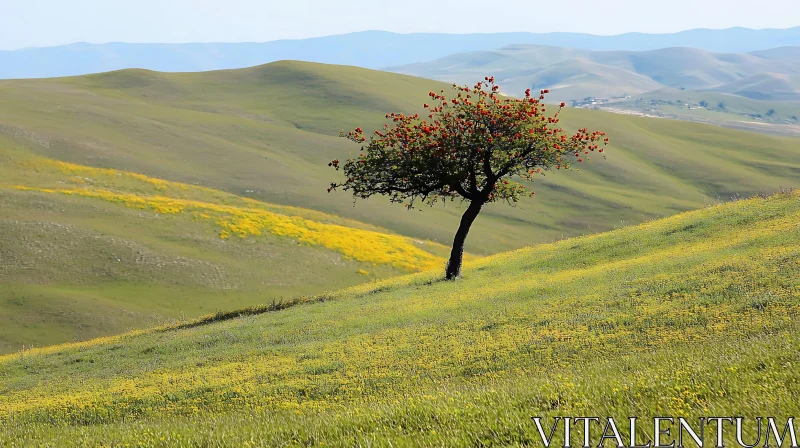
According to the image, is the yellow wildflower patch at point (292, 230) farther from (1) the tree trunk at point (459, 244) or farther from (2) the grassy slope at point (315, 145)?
(1) the tree trunk at point (459, 244)

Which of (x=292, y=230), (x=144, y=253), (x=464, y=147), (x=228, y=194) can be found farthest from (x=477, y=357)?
(x=228, y=194)

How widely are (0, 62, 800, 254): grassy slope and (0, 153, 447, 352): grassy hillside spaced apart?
11647mm

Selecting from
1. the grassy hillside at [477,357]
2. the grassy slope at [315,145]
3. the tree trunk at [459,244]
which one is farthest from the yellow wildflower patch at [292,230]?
the tree trunk at [459,244]

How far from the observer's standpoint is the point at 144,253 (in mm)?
61406

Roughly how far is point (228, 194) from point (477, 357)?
→ 77525mm

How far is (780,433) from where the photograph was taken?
650 cm

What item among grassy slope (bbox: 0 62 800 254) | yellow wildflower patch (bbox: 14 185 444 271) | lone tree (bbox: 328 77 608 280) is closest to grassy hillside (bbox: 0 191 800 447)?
lone tree (bbox: 328 77 608 280)

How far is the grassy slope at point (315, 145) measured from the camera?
3782 inches

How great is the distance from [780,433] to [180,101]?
554 ft

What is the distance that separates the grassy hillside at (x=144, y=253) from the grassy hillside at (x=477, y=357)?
1433 cm

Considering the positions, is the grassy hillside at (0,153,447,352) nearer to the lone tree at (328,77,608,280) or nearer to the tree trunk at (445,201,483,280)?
the tree trunk at (445,201,483,280)

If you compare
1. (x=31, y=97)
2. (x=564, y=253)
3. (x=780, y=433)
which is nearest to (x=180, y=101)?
(x=31, y=97)

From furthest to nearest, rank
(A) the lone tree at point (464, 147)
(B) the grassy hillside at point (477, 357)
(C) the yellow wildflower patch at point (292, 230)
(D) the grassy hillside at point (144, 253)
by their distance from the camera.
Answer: (C) the yellow wildflower patch at point (292, 230) < (D) the grassy hillside at point (144, 253) < (A) the lone tree at point (464, 147) < (B) the grassy hillside at point (477, 357)

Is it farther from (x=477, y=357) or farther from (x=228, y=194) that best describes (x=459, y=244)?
(x=228, y=194)
